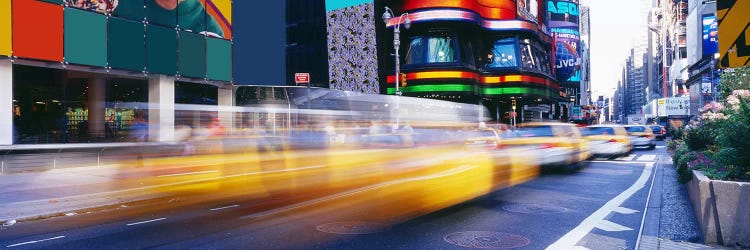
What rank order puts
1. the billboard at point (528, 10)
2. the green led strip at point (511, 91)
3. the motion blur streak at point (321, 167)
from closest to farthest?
1. the motion blur streak at point (321, 167)
2. the green led strip at point (511, 91)
3. the billboard at point (528, 10)

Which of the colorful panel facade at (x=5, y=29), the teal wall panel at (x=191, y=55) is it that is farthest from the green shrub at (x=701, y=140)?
the colorful panel facade at (x=5, y=29)

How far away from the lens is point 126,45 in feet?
64.0

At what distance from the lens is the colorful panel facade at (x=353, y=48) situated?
41.9m

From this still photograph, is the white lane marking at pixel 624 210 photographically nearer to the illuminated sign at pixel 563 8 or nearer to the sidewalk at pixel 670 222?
the sidewalk at pixel 670 222

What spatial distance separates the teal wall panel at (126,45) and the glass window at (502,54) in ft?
99.0

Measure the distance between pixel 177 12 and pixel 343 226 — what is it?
1684cm

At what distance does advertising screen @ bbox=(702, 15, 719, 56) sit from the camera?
51.4m

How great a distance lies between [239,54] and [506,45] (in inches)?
939

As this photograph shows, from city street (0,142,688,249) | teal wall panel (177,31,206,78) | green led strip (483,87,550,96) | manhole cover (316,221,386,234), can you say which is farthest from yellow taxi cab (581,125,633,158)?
green led strip (483,87,550,96)

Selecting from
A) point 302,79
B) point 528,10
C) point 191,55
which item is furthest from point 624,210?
point 528,10

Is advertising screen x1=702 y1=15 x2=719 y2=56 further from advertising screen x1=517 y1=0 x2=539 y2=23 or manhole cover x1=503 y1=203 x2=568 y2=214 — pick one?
manhole cover x1=503 y1=203 x2=568 y2=214

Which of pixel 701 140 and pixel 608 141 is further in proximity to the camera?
pixel 608 141

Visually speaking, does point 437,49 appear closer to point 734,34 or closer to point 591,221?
point 591,221

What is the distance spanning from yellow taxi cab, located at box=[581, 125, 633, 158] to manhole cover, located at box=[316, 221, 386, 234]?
1461cm
